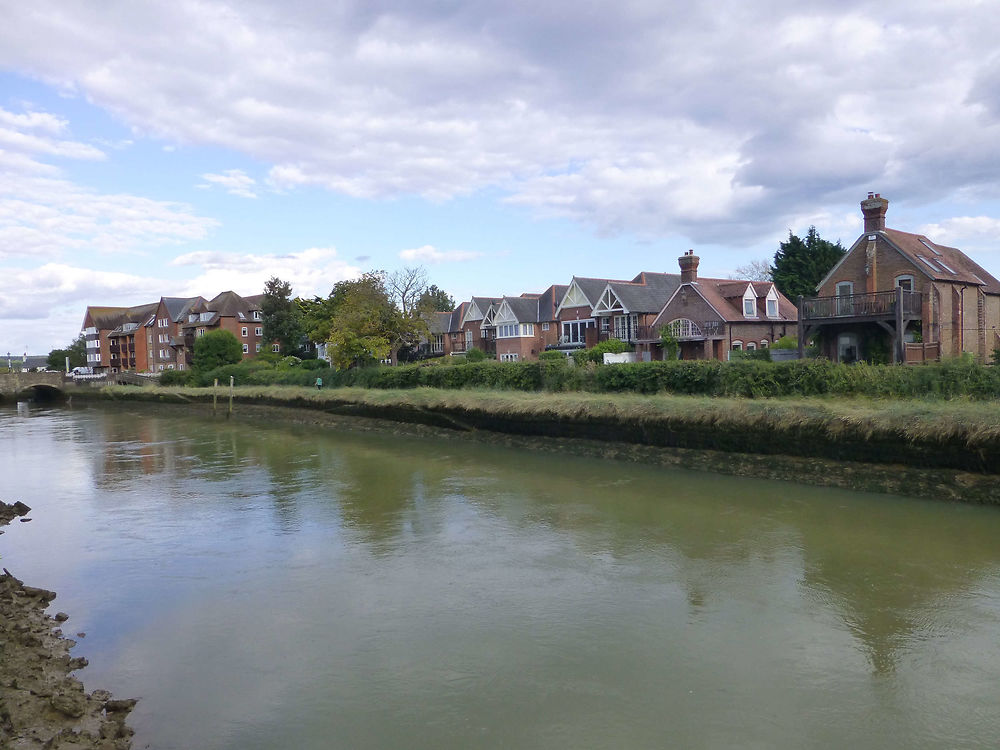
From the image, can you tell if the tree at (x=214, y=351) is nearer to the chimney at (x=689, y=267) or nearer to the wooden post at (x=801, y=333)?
the chimney at (x=689, y=267)

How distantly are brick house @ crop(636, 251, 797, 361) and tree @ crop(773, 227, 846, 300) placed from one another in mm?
10102

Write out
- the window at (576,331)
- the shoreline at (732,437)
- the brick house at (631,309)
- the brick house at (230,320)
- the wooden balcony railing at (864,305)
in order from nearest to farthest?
the shoreline at (732,437), the wooden balcony railing at (864,305), the brick house at (631,309), the window at (576,331), the brick house at (230,320)

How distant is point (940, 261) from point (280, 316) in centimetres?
5721

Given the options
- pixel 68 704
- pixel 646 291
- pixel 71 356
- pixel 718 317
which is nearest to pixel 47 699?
pixel 68 704

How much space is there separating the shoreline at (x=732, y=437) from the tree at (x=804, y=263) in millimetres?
34500

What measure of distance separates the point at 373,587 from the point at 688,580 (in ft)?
15.5

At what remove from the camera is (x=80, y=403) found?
226 feet

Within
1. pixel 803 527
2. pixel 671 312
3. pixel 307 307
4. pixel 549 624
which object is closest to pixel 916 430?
pixel 803 527

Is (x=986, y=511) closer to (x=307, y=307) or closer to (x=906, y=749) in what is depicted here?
(x=906, y=749)

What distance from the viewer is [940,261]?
3256cm

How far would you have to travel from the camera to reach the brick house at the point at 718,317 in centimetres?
4100

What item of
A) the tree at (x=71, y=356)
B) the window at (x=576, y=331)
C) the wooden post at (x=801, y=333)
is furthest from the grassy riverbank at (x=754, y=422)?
the tree at (x=71, y=356)

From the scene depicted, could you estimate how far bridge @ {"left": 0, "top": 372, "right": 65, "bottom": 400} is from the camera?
233 ft

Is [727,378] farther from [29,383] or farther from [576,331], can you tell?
[29,383]
